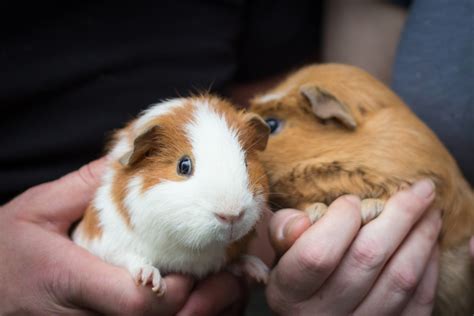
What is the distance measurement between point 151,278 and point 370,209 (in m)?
0.83

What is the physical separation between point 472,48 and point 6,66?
194 centimetres

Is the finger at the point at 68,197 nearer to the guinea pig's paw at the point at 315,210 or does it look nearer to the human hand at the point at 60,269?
the human hand at the point at 60,269

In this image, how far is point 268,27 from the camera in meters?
2.91

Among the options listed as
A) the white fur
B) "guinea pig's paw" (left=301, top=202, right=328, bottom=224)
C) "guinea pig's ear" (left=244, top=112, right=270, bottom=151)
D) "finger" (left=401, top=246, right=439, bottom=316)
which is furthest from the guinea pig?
the white fur

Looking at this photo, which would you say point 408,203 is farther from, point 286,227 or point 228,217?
point 228,217

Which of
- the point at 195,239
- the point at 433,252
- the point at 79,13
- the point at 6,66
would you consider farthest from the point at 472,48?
the point at 6,66

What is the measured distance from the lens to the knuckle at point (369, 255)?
1.65 m

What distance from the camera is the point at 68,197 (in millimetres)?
1871

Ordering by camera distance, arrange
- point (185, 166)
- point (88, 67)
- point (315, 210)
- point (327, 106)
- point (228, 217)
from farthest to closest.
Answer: point (88, 67) → point (327, 106) → point (315, 210) → point (185, 166) → point (228, 217)

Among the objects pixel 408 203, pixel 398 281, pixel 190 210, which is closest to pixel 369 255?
pixel 398 281

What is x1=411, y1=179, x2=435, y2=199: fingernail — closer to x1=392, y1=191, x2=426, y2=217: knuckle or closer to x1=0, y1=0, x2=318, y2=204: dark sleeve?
x1=392, y1=191, x2=426, y2=217: knuckle

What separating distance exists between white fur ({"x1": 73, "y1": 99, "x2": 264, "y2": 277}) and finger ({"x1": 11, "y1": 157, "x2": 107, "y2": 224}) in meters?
0.17

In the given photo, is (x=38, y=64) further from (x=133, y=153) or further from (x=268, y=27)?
(x=268, y=27)

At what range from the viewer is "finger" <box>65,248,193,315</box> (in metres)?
1.60
